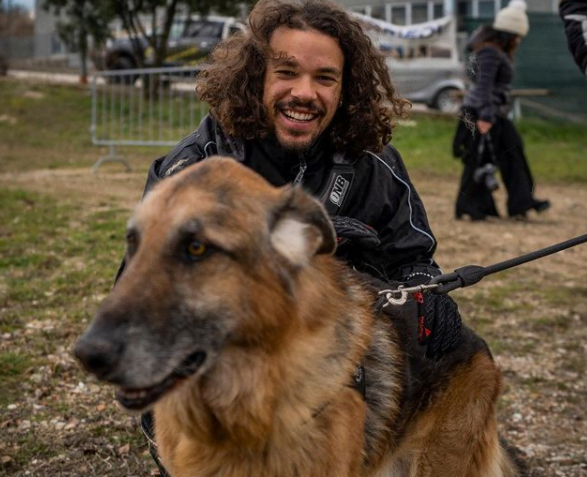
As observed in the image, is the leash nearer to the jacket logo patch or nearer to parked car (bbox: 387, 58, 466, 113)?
the jacket logo patch

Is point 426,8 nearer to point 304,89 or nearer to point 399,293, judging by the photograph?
point 304,89

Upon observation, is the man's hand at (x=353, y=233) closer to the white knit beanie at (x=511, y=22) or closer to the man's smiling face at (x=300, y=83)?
the man's smiling face at (x=300, y=83)

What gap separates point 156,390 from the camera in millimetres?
2752

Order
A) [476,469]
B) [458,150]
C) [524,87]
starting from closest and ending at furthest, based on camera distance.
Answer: [476,469] < [458,150] < [524,87]

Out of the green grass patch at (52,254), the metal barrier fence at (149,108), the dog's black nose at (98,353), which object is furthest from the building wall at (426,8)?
the dog's black nose at (98,353)

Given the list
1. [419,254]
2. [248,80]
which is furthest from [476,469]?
[248,80]

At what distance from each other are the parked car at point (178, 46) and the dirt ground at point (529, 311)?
12.0 metres

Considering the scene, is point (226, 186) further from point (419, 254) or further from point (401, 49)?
point (401, 49)

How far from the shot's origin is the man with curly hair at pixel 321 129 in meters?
3.96

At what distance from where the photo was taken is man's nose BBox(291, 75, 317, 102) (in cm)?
392

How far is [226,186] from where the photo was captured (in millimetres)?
2918

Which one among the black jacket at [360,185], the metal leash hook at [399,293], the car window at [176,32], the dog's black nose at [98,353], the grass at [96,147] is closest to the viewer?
the dog's black nose at [98,353]

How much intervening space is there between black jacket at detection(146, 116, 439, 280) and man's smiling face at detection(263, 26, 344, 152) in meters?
0.11

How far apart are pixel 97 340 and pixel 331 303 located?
2.99ft
